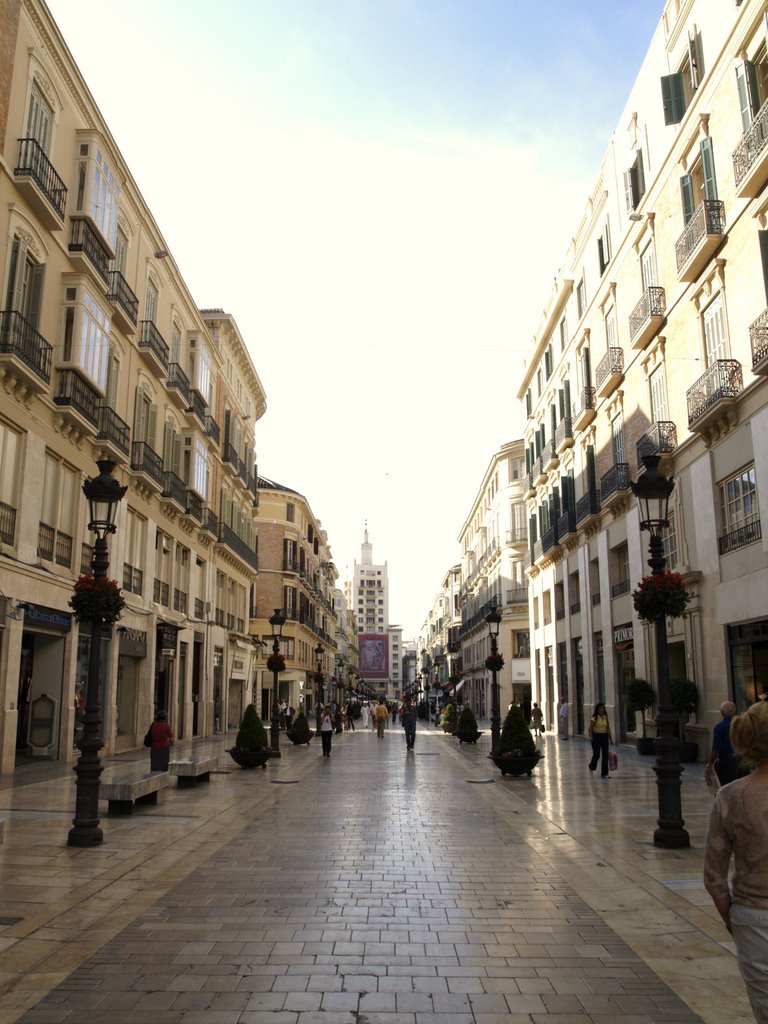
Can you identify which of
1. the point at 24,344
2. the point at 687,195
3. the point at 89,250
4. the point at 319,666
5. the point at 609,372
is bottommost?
the point at 319,666

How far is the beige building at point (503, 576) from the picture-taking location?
179 ft

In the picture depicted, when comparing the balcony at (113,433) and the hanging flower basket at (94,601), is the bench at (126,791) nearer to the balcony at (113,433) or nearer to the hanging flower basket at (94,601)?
the hanging flower basket at (94,601)

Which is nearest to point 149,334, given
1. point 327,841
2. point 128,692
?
point 128,692

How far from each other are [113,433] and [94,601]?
1385cm

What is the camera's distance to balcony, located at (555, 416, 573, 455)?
3531 centimetres

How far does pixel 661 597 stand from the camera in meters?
11.3

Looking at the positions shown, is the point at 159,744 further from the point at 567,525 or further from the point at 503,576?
the point at 503,576

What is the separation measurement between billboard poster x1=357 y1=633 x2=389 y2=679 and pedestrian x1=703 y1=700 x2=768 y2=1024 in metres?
71.9

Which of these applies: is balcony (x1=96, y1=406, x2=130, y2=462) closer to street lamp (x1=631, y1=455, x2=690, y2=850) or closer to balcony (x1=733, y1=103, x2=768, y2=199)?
street lamp (x1=631, y1=455, x2=690, y2=850)

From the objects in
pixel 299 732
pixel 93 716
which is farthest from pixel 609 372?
pixel 93 716

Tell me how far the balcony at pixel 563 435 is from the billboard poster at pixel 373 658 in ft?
136

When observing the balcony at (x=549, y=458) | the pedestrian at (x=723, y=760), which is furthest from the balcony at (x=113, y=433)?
the balcony at (x=549, y=458)

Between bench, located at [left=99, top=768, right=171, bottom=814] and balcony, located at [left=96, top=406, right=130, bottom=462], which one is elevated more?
balcony, located at [left=96, top=406, right=130, bottom=462]

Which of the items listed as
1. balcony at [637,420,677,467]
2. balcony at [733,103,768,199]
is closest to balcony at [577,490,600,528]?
balcony at [637,420,677,467]
